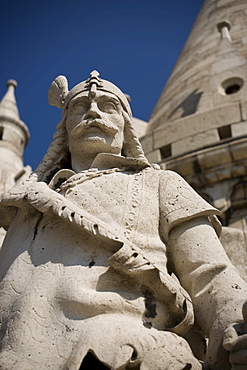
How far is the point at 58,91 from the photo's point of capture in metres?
4.24

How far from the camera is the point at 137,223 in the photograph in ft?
10.5

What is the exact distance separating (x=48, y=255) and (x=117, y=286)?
42cm

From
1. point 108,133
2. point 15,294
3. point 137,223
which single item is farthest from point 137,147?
point 15,294

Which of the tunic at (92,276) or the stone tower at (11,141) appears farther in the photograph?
the stone tower at (11,141)

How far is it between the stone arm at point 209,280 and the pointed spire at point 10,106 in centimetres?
1629

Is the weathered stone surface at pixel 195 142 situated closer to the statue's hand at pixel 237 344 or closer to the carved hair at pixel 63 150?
the carved hair at pixel 63 150

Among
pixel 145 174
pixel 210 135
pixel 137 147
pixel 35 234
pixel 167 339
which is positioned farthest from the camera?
pixel 210 135

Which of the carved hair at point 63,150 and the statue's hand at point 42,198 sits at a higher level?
the carved hair at point 63,150

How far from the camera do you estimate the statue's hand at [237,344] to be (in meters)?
2.46

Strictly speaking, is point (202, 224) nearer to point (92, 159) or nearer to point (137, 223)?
point (137, 223)

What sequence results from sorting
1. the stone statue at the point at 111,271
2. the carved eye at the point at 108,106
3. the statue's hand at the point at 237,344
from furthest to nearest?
1. the carved eye at the point at 108,106
2. the stone statue at the point at 111,271
3. the statue's hand at the point at 237,344

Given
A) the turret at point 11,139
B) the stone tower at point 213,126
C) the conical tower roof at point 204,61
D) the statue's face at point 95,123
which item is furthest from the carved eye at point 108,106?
the turret at point 11,139

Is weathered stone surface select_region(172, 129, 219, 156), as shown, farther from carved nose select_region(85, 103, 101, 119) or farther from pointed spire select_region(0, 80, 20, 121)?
pointed spire select_region(0, 80, 20, 121)

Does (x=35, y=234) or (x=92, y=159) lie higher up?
(x=92, y=159)
